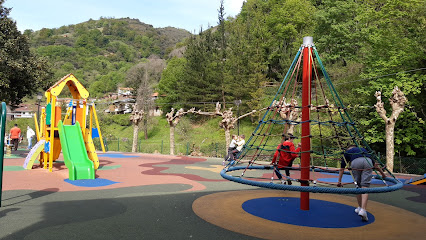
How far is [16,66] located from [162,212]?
47.3 feet

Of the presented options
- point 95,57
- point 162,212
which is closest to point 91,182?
point 162,212

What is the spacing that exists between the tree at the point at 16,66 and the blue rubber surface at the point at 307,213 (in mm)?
15195

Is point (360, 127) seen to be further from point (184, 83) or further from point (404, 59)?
point (184, 83)

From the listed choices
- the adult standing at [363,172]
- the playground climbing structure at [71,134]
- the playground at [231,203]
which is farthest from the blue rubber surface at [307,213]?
the playground climbing structure at [71,134]

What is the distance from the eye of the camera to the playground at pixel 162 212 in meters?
5.58

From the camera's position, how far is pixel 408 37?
22719mm

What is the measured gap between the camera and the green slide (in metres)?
11.2

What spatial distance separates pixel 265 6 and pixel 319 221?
61.8 m

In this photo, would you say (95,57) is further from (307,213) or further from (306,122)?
(307,213)

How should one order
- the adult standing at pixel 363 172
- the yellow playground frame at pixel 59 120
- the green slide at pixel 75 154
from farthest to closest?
the yellow playground frame at pixel 59 120, the green slide at pixel 75 154, the adult standing at pixel 363 172

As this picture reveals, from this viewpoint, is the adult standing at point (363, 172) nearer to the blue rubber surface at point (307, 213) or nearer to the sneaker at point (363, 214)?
the sneaker at point (363, 214)

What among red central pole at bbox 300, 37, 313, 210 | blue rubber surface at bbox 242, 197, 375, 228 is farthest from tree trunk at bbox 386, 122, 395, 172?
red central pole at bbox 300, 37, 313, 210

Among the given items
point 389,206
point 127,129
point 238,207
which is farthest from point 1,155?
point 127,129

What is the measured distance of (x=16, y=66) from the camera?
16750 mm
